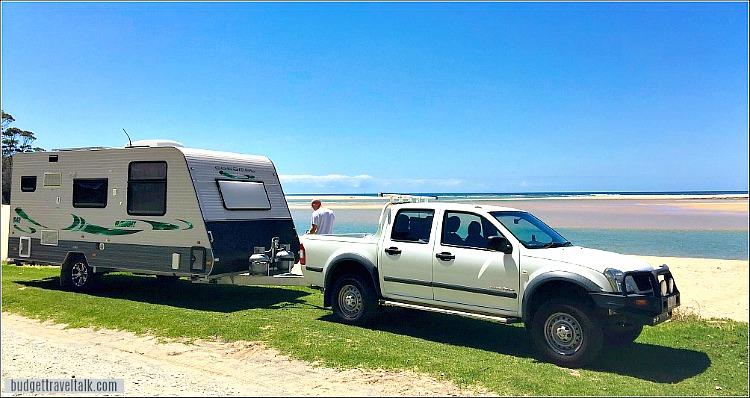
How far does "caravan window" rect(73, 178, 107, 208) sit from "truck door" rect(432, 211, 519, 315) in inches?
302

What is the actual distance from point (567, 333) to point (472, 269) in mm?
1492

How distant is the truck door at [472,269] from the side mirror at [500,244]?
8 cm

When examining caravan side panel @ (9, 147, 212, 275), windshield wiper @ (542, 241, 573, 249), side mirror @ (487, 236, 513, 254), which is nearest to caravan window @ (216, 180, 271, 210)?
caravan side panel @ (9, 147, 212, 275)

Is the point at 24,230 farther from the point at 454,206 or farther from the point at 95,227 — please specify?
the point at 454,206

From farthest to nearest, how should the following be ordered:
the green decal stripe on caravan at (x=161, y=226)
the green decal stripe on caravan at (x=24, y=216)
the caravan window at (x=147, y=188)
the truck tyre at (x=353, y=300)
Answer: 1. the green decal stripe on caravan at (x=24, y=216)
2. the caravan window at (x=147, y=188)
3. the green decal stripe on caravan at (x=161, y=226)
4. the truck tyre at (x=353, y=300)

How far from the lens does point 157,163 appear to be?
1170 centimetres

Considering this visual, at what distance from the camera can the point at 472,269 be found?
26.5 feet

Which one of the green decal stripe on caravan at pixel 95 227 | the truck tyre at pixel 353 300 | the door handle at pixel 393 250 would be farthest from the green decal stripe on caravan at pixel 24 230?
the door handle at pixel 393 250

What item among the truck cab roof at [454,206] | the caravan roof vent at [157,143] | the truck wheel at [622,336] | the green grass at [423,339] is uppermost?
the caravan roof vent at [157,143]

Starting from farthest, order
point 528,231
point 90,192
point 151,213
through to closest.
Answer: point 90,192 → point 151,213 → point 528,231

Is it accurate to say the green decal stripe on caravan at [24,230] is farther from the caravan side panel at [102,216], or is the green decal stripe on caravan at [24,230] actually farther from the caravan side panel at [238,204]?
the caravan side panel at [238,204]

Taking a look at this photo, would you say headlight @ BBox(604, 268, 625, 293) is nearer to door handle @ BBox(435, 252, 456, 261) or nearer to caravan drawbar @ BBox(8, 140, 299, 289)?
door handle @ BBox(435, 252, 456, 261)

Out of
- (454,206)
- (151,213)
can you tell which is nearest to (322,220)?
(151,213)

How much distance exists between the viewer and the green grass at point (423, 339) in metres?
6.46
